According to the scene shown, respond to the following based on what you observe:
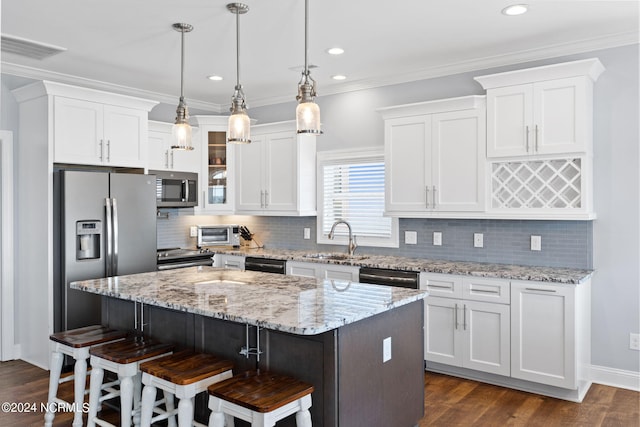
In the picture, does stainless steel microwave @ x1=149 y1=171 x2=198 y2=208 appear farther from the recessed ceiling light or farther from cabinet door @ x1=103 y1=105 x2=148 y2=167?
the recessed ceiling light

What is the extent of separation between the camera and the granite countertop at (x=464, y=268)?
362 cm

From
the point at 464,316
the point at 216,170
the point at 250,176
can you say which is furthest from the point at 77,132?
the point at 464,316

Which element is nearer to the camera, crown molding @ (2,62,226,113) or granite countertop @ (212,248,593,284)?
granite countertop @ (212,248,593,284)

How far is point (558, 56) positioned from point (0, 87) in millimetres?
4854

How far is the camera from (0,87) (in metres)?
4.52

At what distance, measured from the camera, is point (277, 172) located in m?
5.58

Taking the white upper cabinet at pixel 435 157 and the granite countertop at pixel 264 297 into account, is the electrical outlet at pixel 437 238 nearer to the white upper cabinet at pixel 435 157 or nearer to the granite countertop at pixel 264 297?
the white upper cabinet at pixel 435 157

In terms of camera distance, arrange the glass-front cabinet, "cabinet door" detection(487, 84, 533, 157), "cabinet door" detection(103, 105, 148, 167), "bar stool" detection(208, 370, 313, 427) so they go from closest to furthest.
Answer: "bar stool" detection(208, 370, 313, 427)
"cabinet door" detection(487, 84, 533, 157)
"cabinet door" detection(103, 105, 148, 167)
the glass-front cabinet

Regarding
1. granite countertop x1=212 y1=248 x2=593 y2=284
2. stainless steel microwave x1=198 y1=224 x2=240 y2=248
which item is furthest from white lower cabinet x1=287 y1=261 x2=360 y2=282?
stainless steel microwave x1=198 y1=224 x2=240 y2=248

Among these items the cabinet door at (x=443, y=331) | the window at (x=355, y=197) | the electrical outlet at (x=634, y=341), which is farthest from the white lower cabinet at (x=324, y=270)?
the electrical outlet at (x=634, y=341)

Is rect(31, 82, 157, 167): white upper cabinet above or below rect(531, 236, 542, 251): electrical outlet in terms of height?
above

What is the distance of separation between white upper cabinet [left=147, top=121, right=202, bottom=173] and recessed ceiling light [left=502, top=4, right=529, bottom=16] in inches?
132

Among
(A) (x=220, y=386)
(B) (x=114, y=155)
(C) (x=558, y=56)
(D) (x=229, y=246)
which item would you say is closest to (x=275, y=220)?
(D) (x=229, y=246)

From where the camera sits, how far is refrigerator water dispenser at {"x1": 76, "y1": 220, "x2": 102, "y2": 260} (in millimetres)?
4289
